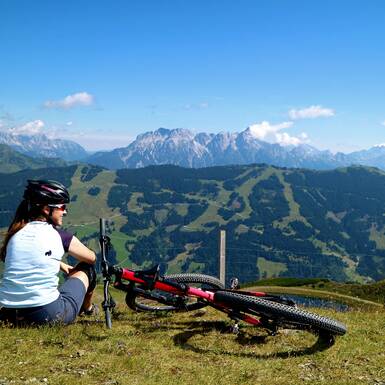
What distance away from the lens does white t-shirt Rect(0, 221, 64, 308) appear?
7.98 metres

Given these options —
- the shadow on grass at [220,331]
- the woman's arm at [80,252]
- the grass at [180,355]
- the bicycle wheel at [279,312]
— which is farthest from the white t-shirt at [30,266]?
the bicycle wheel at [279,312]

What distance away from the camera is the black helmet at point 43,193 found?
331 inches

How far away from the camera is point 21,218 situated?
27.6 feet

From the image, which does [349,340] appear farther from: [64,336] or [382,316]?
[64,336]

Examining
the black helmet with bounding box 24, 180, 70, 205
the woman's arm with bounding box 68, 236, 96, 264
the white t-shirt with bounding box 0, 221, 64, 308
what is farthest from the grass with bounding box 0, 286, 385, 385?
the black helmet with bounding box 24, 180, 70, 205

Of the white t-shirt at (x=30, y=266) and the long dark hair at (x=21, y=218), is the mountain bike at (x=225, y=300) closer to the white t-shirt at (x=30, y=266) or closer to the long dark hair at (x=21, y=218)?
the white t-shirt at (x=30, y=266)

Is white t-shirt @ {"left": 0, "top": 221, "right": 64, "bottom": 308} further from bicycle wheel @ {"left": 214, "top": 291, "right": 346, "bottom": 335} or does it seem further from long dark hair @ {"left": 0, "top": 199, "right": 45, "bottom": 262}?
bicycle wheel @ {"left": 214, "top": 291, "right": 346, "bottom": 335}

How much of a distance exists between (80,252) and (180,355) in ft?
9.87

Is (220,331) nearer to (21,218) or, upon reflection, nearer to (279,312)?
(279,312)

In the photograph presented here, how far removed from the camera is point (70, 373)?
7.13 meters

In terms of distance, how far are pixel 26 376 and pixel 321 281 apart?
80.7 m

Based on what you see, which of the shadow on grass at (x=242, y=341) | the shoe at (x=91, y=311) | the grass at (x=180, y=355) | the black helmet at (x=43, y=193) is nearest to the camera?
the grass at (x=180, y=355)

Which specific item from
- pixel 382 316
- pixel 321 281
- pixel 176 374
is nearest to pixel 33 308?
pixel 176 374

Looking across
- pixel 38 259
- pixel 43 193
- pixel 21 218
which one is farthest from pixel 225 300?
pixel 21 218
